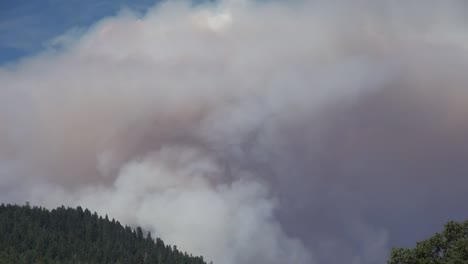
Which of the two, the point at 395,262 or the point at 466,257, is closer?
the point at 466,257

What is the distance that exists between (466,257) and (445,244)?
4.21 metres

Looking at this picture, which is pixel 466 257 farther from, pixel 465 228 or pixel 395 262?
pixel 395 262

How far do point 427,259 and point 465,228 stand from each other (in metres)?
6.85

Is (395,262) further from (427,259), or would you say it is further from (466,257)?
(466,257)

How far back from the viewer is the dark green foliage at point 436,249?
76500mm

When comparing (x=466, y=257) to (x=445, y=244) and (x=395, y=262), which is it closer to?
(x=445, y=244)

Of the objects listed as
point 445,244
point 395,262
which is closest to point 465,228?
point 445,244

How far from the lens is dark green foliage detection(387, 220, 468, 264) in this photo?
7650 cm

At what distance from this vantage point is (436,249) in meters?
78.8

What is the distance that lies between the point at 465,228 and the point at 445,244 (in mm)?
3610

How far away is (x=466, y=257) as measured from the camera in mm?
74188

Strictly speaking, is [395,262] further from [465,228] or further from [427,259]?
[465,228]

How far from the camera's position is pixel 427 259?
3044 inches

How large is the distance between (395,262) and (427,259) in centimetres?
451
